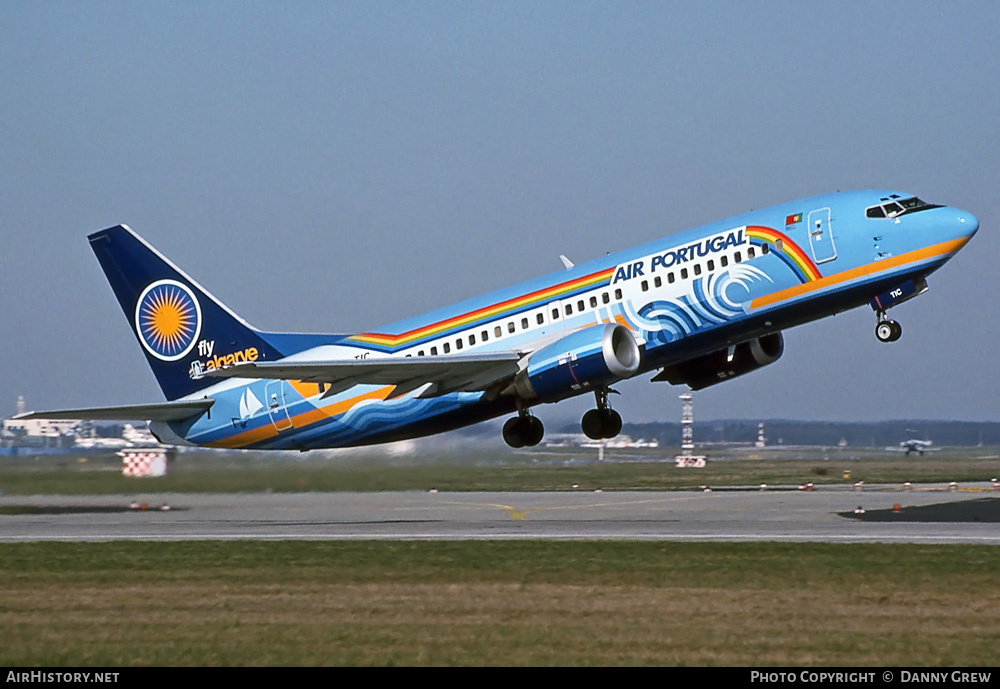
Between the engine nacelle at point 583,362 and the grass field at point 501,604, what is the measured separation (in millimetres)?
5112

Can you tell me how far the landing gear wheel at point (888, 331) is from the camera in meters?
30.8

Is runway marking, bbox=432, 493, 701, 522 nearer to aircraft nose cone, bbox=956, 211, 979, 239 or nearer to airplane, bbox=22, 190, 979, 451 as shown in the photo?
airplane, bbox=22, 190, 979, 451

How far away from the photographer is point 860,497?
42.5m

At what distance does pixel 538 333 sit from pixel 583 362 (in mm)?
2380

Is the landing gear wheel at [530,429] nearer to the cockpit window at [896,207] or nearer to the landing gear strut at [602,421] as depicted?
the landing gear strut at [602,421]

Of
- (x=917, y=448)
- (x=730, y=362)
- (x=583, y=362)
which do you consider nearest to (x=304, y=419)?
(x=583, y=362)

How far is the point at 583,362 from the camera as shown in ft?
102

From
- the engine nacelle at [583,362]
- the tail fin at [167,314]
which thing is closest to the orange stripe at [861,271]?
the engine nacelle at [583,362]

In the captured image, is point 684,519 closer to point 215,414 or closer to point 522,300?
point 522,300

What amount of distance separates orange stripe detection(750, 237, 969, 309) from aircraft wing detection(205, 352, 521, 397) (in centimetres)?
661

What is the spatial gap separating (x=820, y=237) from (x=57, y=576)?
59.3 ft

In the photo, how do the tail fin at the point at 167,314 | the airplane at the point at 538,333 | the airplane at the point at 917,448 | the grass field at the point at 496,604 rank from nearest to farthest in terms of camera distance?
the grass field at the point at 496,604 < the airplane at the point at 538,333 < the tail fin at the point at 167,314 < the airplane at the point at 917,448

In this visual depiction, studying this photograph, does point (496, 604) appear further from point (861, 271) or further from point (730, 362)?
point (730, 362)
